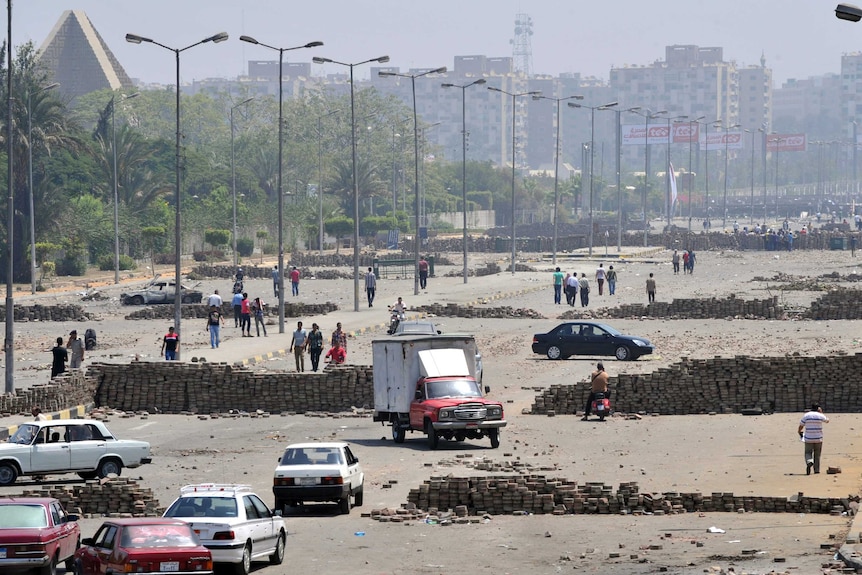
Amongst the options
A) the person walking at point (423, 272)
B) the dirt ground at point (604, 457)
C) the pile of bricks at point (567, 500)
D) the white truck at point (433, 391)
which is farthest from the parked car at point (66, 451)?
the person walking at point (423, 272)

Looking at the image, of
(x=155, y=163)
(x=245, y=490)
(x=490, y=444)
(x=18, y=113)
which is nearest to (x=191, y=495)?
(x=245, y=490)

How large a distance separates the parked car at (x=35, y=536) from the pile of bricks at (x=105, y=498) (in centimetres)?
383

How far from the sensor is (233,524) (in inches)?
731

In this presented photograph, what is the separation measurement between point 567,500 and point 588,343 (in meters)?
23.1

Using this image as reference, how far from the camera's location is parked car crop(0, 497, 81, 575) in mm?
17906

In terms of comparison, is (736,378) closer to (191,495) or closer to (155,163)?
(191,495)

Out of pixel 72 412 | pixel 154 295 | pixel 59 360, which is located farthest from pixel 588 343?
pixel 154 295

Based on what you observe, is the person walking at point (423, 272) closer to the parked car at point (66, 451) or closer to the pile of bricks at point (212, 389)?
the pile of bricks at point (212, 389)

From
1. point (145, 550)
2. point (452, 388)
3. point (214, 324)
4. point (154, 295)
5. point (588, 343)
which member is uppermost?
point (154, 295)

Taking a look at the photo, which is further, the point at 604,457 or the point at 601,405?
the point at 601,405

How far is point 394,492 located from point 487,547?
506 centimetres

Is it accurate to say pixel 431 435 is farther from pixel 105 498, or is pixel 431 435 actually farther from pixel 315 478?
pixel 105 498

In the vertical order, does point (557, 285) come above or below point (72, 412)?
above

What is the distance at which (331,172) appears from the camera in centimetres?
17175
